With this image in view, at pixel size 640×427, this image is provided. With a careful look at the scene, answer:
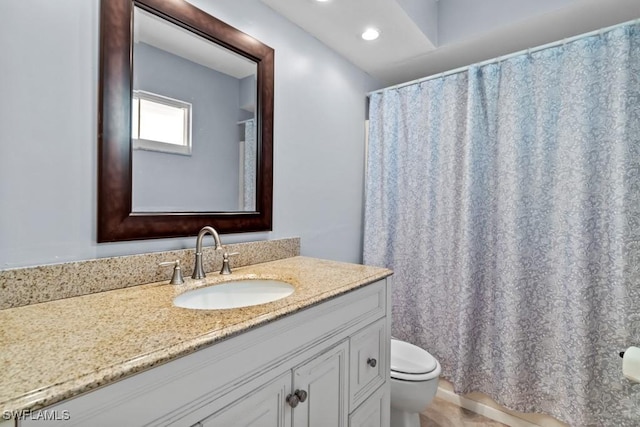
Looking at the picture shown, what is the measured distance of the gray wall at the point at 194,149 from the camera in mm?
1104

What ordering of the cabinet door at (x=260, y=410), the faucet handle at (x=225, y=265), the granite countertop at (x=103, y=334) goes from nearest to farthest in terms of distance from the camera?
the granite countertop at (x=103, y=334) → the cabinet door at (x=260, y=410) → the faucet handle at (x=225, y=265)

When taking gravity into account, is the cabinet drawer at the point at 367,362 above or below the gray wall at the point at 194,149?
below

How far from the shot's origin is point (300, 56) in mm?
1694

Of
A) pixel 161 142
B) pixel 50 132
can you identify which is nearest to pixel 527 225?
pixel 161 142

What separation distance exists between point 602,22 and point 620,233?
1093 mm

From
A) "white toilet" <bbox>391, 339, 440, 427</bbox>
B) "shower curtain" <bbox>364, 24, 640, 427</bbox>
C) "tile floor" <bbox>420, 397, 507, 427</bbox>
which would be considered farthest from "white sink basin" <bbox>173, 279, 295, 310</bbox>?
"tile floor" <bbox>420, 397, 507, 427</bbox>

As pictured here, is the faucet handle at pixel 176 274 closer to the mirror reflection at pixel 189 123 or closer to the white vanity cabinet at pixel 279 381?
the mirror reflection at pixel 189 123

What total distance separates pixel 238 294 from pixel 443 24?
1929 mm

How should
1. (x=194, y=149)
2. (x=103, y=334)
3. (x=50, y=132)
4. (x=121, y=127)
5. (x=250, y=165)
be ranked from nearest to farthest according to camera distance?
(x=103, y=334)
(x=50, y=132)
(x=121, y=127)
(x=194, y=149)
(x=250, y=165)

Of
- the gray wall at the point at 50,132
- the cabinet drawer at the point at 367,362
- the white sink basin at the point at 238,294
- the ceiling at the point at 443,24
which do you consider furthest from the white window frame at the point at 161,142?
the cabinet drawer at the point at 367,362

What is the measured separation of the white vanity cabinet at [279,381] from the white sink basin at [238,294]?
24cm

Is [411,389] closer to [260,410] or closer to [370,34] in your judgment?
[260,410]

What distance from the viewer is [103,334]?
0.65 meters

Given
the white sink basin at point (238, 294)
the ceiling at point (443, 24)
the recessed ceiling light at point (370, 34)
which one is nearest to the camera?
the white sink basin at point (238, 294)
